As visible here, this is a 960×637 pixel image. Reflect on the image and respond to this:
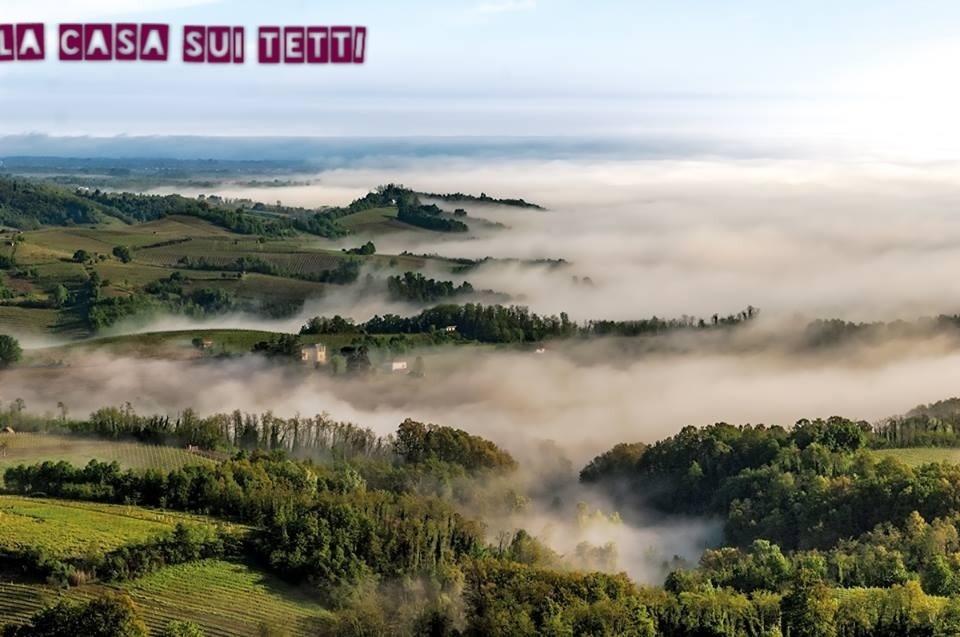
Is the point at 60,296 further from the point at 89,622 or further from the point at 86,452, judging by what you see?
the point at 89,622

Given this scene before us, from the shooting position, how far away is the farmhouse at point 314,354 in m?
86.4

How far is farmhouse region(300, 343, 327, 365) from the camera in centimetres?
8644

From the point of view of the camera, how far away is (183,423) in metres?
64.2

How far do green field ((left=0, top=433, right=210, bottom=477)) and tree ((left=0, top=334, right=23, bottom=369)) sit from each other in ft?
86.7

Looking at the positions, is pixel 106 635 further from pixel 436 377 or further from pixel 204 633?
pixel 436 377

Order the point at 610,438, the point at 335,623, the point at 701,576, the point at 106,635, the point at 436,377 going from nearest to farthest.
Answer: the point at 106,635
the point at 335,623
the point at 701,576
the point at 610,438
the point at 436,377

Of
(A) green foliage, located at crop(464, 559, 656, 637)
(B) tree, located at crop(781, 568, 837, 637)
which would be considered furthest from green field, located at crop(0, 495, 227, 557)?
(B) tree, located at crop(781, 568, 837, 637)

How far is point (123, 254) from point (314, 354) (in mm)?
55916

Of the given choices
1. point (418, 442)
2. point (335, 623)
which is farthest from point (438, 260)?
point (335, 623)

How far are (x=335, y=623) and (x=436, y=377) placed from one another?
45437 mm

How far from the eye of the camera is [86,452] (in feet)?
191

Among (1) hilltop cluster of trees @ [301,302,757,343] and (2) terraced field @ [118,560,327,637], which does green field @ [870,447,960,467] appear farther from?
(1) hilltop cluster of trees @ [301,302,757,343]

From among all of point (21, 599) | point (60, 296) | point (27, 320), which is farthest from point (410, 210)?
point (21, 599)

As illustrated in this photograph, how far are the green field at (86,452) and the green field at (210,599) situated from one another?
13.6 metres
